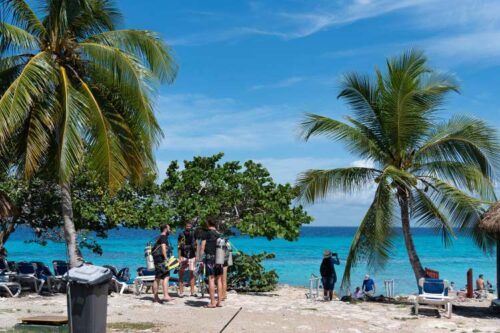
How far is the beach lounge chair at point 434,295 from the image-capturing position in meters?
12.7

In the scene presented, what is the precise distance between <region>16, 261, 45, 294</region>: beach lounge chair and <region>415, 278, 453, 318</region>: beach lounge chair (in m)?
8.39

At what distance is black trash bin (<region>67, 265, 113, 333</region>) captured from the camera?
27.3 feet

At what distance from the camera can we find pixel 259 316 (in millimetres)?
11547

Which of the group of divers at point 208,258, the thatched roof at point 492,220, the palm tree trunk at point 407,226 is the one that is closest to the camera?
the group of divers at point 208,258

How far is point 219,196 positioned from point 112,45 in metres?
4.81

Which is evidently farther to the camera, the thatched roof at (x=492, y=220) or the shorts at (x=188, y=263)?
the shorts at (x=188, y=263)

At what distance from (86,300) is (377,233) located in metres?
8.47

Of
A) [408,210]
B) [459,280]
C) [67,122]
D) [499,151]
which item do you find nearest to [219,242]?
[67,122]

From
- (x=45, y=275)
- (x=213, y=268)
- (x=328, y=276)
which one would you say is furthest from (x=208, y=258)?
(x=45, y=275)

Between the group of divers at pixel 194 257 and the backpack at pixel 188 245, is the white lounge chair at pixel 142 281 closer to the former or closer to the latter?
the group of divers at pixel 194 257

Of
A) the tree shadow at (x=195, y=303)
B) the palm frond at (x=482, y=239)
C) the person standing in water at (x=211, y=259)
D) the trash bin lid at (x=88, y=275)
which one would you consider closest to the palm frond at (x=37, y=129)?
the person standing in water at (x=211, y=259)

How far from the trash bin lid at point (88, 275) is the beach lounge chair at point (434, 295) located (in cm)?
686

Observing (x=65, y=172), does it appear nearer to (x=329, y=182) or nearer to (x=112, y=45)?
(x=112, y=45)

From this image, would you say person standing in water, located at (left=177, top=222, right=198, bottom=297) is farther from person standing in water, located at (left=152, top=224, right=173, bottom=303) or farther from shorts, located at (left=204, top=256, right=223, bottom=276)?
shorts, located at (left=204, top=256, right=223, bottom=276)
